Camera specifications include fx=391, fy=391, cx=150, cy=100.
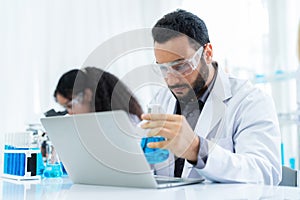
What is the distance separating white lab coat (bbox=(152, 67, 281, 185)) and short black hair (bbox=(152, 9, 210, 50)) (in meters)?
0.16

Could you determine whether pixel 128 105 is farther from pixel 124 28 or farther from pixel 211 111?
pixel 124 28

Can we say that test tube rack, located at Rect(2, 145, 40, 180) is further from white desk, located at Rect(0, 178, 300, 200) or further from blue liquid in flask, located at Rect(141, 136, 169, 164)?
blue liquid in flask, located at Rect(141, 136, 169, 164)

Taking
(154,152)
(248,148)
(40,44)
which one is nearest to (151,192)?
(154,152)

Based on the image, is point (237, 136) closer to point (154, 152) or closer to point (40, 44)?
point (154, 152)

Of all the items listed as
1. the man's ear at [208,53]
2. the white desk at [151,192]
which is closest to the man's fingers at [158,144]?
the white desk at [151,192]

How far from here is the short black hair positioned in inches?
53.6

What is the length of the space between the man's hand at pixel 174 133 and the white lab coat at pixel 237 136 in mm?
53

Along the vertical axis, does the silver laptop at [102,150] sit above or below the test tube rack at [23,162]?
above

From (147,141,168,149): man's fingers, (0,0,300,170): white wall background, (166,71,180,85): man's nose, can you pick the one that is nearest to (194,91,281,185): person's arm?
(147,141,168,149): man's fingers

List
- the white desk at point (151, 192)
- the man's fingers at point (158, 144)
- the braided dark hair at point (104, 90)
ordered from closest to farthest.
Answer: the white desk at point (151, 192) → the man's fingers at point (158, 144) → the braided dark hair at point (104, 90)

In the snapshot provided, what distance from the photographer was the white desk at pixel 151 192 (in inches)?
30.3

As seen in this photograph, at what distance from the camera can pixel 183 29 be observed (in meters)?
1.37

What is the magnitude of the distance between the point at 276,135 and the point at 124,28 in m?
1.59

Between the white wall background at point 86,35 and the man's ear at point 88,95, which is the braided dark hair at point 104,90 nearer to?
the man's ear at point 88,95
